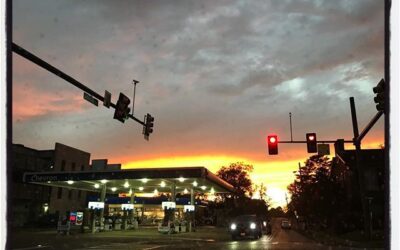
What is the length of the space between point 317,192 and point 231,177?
76104 mm

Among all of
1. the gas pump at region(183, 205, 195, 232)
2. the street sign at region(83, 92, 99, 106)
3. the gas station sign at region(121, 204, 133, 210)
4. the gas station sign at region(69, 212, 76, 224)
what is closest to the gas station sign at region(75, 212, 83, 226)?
the gas station sign at region(69, 212, 76, 224)

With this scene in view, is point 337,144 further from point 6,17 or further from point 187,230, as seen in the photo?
point 187,230

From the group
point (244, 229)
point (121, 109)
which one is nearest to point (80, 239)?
point (244, 229)

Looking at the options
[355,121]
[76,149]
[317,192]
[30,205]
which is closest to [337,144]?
[355,121]

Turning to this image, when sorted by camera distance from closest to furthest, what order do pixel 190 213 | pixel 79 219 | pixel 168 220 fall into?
pixel 79 219
pixel 168 220
pixel 190 213

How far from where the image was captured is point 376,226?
35.5 meters

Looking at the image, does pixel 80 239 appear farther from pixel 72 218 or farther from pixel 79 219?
pixel 79 219

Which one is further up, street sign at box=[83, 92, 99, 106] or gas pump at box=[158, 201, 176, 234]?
street sign at box=[83, 92, 99, 106]

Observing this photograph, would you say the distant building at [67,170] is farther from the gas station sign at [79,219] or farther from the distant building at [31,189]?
the gas station sign at [79,219]

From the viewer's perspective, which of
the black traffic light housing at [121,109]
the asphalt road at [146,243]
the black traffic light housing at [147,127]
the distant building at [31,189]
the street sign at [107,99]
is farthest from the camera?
the distant building at [31,189]

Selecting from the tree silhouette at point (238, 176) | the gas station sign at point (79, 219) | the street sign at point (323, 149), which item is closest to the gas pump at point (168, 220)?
the gas station sign at point (79, 219)

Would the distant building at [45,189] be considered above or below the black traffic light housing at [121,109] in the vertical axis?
below

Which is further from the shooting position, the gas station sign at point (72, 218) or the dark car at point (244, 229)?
the gas station sign at point (72, 218)

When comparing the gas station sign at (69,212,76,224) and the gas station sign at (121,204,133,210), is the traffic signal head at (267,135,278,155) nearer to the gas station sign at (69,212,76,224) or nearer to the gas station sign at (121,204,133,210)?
the gas station sign at (69,212,76,224)
